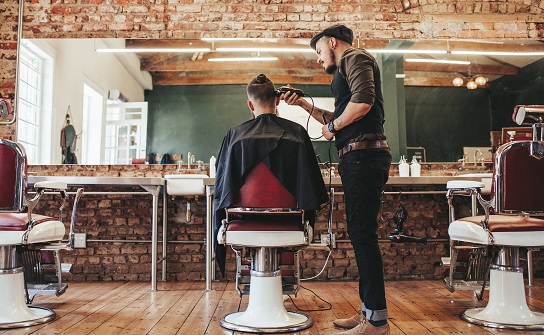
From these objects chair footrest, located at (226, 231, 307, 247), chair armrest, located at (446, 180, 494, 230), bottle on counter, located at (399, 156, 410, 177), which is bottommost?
chair footrest, located at (226, 231, 307, 247)

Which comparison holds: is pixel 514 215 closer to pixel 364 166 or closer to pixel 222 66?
pixel 364 166

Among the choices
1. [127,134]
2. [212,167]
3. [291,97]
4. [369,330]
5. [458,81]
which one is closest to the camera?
[369,330]

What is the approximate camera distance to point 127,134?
434cm

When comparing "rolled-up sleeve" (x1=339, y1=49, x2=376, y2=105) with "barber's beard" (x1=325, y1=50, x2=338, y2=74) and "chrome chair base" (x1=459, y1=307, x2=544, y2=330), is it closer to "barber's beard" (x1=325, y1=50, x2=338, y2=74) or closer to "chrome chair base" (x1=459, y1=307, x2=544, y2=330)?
"barber's beard" (x1=325, y1=50, x2=338, y2=74)

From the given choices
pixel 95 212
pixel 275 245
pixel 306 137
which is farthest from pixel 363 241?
pixel 95 212

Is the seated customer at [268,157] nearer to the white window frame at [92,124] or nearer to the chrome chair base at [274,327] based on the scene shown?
the chrome chair base at [274,327]

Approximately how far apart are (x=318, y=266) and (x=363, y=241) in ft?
6.94

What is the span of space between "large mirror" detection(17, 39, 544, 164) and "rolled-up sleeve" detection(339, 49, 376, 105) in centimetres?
209

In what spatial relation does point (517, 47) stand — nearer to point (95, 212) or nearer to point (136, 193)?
point (136, 193)

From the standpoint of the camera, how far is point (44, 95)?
14.3ft

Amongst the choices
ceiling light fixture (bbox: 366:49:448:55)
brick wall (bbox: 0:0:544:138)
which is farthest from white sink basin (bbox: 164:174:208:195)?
ceiling light fixture (bbox: 366:49:448:55)

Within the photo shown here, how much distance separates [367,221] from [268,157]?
547 millimetres

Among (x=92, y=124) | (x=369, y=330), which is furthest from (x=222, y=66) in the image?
(x=369, y=330)

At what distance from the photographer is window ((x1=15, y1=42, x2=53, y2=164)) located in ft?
14.1
